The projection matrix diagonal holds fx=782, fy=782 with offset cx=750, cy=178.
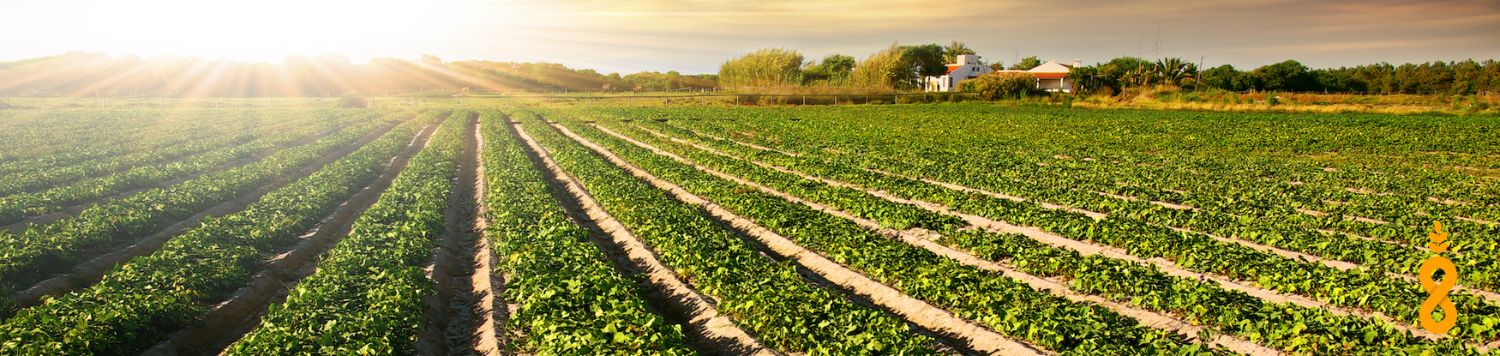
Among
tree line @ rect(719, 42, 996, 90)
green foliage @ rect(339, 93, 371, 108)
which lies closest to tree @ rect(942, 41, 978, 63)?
tree line @ rect(719, 42, 996, 90)

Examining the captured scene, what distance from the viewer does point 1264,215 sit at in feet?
51.8

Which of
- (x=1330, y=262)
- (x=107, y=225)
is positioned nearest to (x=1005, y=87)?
(x=1330, y=262)

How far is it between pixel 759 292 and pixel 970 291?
2755mm

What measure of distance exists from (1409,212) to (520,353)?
17.2 m

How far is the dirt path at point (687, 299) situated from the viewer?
9188 mm

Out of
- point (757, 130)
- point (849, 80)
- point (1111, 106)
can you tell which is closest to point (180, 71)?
point (849, 80)

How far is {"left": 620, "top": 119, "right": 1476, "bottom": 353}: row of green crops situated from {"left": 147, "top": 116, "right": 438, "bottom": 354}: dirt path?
11056 mm

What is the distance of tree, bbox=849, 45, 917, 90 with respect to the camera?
86.9 meters

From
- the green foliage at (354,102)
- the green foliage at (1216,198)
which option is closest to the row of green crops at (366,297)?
the green foliage at (1216,198)

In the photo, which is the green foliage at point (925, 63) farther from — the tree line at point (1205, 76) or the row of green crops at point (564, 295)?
the row of green crops at point (564, 295)

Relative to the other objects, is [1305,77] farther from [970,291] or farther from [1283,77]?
[970,291]

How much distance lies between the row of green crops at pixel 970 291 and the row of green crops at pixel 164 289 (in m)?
9.03

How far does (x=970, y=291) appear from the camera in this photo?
33.3 feet

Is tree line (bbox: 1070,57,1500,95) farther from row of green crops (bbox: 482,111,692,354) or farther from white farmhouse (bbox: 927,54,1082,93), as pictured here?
row of green crops (bbox: 482,111,692,354)
